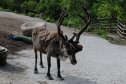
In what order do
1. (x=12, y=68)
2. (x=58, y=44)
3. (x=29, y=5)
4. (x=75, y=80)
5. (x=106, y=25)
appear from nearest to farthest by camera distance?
(x=58, y=44)
(x=75, y=80)
(x=12, y=68)
(x=106, y=25)
(x=29, y=5)

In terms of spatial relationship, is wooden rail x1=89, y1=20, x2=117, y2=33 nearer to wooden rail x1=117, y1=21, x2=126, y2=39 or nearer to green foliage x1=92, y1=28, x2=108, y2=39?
green foliage x1=92, y1=28, x2=108, y2=39

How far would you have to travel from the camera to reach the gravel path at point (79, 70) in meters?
12.0

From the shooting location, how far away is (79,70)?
13.6m

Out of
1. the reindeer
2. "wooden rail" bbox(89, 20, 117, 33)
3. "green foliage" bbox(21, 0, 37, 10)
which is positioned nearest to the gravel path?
the reindeer

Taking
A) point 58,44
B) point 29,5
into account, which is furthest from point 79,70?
point 29,5

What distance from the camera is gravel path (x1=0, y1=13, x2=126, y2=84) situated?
39.3 feet

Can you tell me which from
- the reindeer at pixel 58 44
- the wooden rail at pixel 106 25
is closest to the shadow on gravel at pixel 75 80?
the reindeer at pixel 58 44

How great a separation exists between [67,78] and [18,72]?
181 cm

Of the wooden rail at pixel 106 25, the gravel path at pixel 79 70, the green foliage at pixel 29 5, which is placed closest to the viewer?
the gravel path at pixel 79 70

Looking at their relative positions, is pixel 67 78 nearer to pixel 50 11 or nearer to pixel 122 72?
pixel 122 72

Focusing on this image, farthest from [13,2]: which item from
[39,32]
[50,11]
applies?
[39,32]

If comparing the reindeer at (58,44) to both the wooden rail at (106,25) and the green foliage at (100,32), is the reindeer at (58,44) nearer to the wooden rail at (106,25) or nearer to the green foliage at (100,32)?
the green foliage at (100,32)

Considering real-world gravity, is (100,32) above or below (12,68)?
below

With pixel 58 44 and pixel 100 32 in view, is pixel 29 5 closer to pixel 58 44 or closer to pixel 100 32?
pixel 100 32
